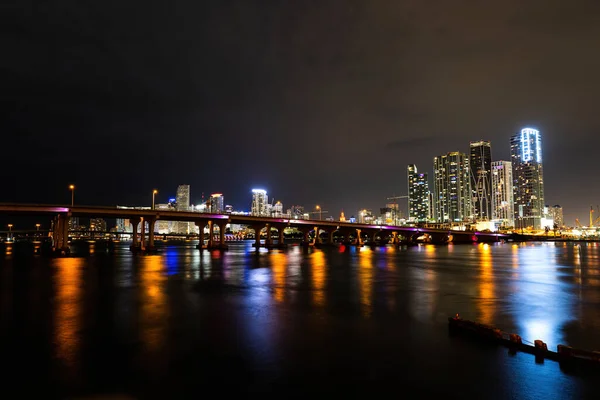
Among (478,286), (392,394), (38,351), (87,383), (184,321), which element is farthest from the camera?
(478,286)

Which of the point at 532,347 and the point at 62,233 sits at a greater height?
the point at 62,233

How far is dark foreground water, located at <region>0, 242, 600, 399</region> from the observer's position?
1431 centimetres

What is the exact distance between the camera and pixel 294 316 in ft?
86.6

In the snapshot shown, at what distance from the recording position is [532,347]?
58.6 feet

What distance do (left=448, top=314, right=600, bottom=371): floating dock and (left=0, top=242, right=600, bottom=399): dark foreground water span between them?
0.85 m

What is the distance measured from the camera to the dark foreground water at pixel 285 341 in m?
14.3

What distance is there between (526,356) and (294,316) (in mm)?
13475

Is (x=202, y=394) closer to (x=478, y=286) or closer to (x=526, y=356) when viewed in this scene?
(x=526, y=356)

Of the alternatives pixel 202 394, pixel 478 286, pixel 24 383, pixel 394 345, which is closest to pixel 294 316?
pixel 394 345

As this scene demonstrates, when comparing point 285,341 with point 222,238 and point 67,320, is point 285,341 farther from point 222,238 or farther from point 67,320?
point 222,238

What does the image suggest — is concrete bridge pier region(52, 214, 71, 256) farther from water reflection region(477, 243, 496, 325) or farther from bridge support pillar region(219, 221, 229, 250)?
water reflection region(477, 243, 496, 325)

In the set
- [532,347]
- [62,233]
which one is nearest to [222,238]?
[62,233]

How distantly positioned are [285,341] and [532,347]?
11.0 m

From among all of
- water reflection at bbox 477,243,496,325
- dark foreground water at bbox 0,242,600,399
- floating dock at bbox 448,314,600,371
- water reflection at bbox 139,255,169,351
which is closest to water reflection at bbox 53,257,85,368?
dark foreground water at bbox 0,242,600,399
